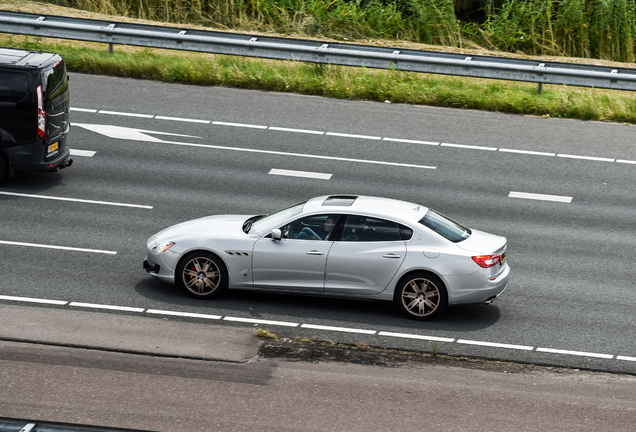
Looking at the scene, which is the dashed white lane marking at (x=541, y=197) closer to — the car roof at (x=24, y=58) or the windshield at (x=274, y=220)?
the windshield at (x=274, y=220)

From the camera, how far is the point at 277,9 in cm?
2692

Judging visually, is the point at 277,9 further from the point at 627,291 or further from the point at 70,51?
the point at 627,291

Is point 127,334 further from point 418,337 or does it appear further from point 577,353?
point 577,353

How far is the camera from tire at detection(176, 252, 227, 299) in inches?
453

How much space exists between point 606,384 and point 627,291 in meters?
2.95

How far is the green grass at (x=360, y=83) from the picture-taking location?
2050 cm

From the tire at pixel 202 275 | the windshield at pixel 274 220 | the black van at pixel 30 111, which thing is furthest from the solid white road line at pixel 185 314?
the black van at pixel 30 111

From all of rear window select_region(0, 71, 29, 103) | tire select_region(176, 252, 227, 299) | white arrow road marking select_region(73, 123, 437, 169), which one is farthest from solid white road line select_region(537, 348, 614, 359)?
rear window select_region(0, 71, 29, 103)

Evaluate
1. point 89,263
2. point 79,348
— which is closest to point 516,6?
point 89,263

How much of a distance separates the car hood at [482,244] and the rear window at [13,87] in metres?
7.79

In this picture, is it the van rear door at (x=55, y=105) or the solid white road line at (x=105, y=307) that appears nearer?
the solid white road line at (x=105, y=307)

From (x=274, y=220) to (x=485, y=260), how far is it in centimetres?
278

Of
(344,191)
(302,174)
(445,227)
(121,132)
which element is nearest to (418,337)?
(445,227)

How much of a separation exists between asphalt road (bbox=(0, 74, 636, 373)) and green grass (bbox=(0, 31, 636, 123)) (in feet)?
1.47
